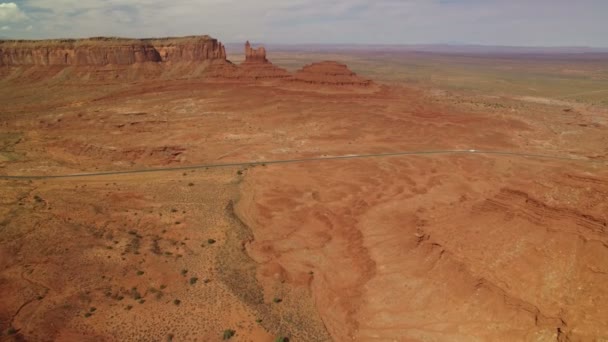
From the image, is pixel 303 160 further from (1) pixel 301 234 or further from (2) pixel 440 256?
(2) pixel 440 256

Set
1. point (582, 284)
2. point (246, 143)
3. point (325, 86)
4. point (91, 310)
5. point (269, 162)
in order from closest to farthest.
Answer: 1. point (582, 284)
2. point (91, 310)
3. point (269, 162)
4. point (246, 143)
5. point (325, 86)

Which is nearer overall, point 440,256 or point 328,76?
point 440,256

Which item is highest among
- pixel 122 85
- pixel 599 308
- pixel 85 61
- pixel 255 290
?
pixel 85 61

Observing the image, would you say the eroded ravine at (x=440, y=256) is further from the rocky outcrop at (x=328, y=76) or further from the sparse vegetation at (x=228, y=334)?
the rocky outcrop at (x=328, y=76)

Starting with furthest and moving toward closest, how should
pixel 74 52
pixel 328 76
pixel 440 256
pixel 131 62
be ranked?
1. pixel 131 62
2. pixel 74 52
3. pixel 328 76
4. pixel 440 256

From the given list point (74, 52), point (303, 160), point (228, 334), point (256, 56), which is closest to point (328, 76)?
point (256, 56)

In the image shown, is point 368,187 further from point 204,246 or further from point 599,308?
point 599,308

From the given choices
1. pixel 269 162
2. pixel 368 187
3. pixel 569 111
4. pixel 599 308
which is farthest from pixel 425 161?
pixel 569 111
